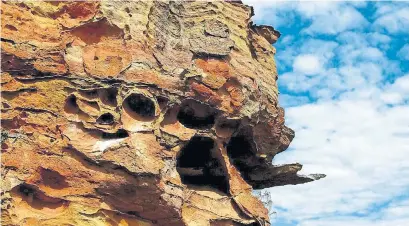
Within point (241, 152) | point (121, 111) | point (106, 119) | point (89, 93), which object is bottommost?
point (106, 119)

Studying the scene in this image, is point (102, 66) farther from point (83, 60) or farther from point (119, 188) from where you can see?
point (119, 188)

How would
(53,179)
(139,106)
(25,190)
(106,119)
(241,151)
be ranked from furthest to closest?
(241,151)
(139,106)
(106,119)
(53,179)
(25,190)

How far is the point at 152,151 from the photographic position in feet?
37.7

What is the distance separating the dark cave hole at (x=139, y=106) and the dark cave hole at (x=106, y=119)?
37cm

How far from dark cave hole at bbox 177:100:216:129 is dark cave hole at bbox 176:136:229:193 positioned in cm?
65

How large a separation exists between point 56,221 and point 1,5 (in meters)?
4.44

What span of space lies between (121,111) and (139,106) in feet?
1.89

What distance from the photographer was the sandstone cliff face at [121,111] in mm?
10867

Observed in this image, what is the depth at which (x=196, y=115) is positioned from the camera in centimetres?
1330

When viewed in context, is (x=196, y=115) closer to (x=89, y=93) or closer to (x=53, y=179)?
(x=89, y=93)

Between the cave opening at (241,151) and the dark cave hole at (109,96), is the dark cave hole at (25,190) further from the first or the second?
the cave opening at (241,151)

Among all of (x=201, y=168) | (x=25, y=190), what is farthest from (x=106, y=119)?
(x=201, y=168)

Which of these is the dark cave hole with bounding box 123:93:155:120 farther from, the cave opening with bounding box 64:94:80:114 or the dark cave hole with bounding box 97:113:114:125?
the cave opening with bounding box 64:94:80:114

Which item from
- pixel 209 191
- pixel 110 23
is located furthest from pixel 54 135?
pixel 209 191
